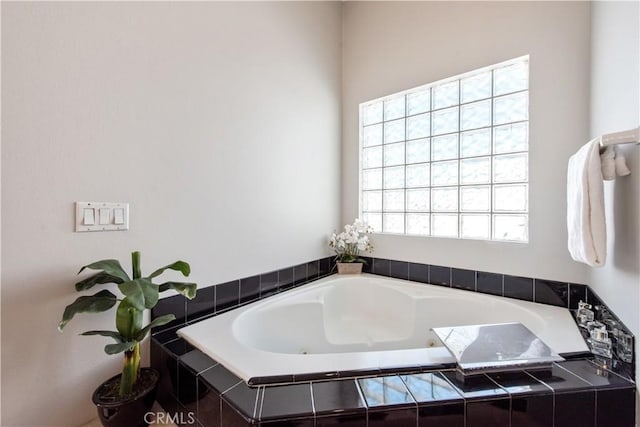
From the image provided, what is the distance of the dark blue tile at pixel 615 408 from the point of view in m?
0.85

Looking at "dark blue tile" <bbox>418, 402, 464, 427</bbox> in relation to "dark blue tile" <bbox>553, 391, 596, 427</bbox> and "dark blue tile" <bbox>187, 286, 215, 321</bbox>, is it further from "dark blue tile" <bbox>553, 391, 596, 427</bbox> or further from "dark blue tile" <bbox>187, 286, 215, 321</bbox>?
"dark blue tile" <bbox>187, 286, 215, 321</bbox>

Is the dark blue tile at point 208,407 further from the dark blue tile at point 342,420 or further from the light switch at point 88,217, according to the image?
the light switch at point 88,217

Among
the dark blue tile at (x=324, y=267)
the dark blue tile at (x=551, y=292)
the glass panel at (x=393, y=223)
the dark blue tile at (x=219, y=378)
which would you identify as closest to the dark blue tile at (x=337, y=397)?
the dark blue tile at (x=219, y=378)

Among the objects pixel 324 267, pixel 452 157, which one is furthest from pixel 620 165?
pixel 324 267

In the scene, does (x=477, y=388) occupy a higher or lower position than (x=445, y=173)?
lower

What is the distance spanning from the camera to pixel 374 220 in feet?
7.79

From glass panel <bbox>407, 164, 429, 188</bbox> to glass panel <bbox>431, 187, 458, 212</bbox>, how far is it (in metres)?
0.11

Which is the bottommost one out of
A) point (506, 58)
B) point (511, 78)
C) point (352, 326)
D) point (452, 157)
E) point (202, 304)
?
point (352, 326)

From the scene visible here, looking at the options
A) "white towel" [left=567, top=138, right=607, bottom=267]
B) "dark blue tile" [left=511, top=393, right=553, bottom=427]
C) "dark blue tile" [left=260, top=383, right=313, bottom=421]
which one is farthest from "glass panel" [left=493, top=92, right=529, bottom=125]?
"dark blue tile" [left=260, top=383, right=313, bottom=421]

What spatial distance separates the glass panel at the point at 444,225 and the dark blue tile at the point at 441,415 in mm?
1359

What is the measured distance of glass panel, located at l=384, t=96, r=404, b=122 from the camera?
87.0 inches

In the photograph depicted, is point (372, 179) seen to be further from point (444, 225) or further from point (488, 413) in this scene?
point (488, 413)

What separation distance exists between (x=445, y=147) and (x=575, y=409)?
5.30 ft

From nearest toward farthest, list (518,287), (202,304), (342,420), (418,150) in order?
(342,420) → (202,304) → (518,287) → (418,150)
